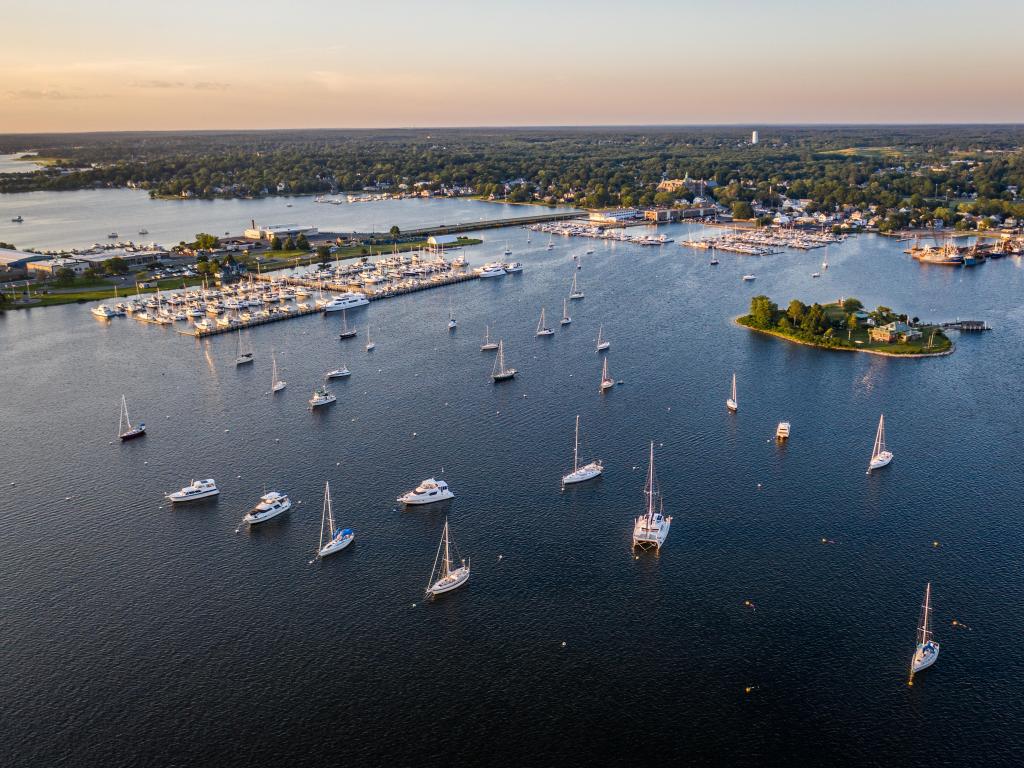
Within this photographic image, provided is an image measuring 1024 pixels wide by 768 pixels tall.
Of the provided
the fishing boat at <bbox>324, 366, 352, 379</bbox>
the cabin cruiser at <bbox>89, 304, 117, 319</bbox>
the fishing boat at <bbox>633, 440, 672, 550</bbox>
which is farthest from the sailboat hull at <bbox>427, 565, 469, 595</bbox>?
the cabin cruiser at <bbox>89, 304, 117, 319</bbox>

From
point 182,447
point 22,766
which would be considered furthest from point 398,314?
point 22,766

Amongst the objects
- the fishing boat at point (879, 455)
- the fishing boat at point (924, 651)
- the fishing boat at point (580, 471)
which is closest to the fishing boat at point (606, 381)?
the fishing boat at point (580, 471)

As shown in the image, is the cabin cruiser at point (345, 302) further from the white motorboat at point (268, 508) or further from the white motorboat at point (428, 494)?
the white motorboat at point (428, 494)

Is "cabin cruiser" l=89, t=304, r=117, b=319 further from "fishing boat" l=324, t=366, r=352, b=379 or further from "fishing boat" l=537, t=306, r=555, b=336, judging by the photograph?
"fishing boat" l=537, t=306, r=555, b=336

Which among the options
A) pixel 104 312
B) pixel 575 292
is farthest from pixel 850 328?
pixel 104 312

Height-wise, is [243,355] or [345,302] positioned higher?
[345,302]

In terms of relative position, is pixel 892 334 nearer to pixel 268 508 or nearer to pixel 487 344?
pixel 487 344
